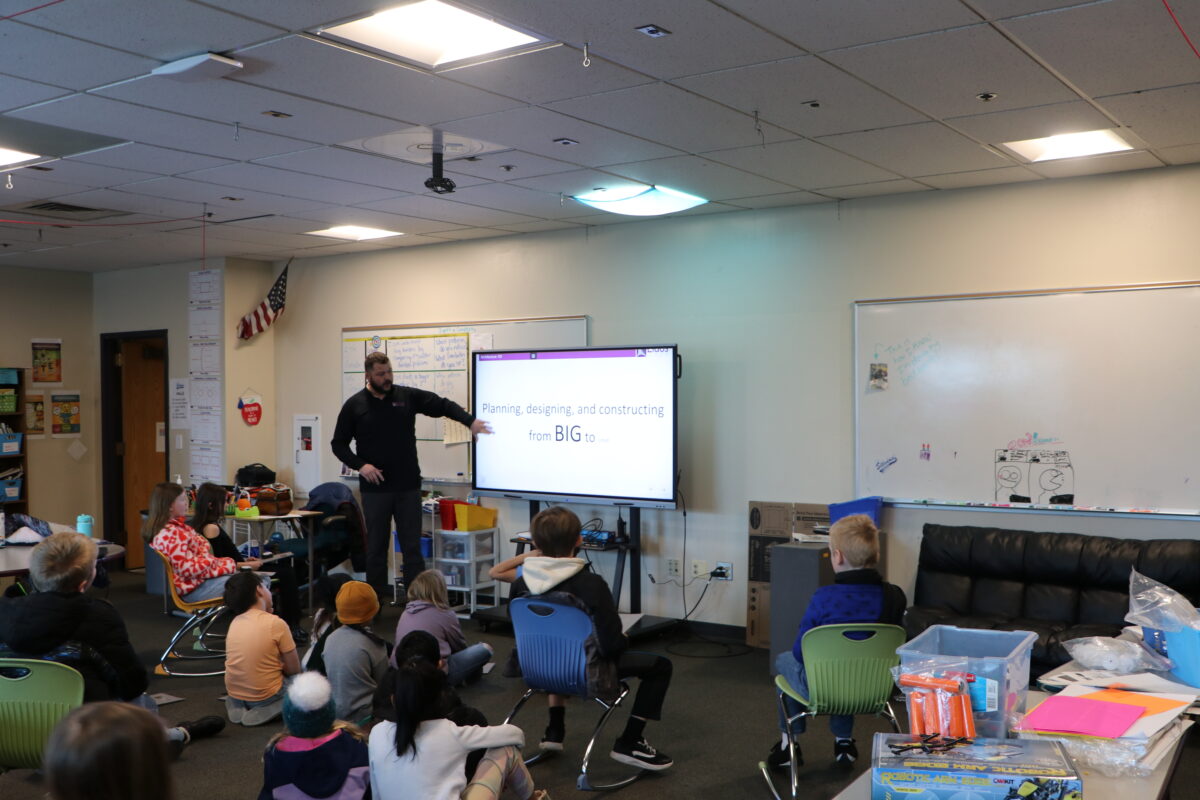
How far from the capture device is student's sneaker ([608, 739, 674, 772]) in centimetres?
406

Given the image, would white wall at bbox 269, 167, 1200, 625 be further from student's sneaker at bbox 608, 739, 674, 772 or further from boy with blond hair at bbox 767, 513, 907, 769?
student's sneaker at bbox 608, 739, 674, 772

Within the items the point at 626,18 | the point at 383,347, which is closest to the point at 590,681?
the point at 626,18

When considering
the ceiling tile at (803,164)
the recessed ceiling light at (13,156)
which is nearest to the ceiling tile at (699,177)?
the ceiling tile at (803,164)

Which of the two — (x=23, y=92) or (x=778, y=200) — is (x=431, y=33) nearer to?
(x=23, y=92)

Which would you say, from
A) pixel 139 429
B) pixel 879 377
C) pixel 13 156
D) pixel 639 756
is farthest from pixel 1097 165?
pixel 139 429

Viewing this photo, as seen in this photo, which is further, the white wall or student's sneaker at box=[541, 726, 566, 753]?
the white wall

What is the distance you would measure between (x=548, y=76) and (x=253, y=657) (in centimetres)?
298

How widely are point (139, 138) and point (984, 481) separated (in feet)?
15.0

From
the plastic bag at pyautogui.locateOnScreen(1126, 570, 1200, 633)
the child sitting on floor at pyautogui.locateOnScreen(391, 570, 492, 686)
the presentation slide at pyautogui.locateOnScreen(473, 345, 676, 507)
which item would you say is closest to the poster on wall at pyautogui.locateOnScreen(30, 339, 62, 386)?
the presentation slide at pyautogui.locateOnScreen(473, 345, 676, 507)

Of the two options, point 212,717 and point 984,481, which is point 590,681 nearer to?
point 212,717

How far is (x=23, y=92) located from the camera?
3699 millimetres

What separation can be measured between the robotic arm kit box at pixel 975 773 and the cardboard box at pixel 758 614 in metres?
4.21

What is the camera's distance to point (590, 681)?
3797 millimetres

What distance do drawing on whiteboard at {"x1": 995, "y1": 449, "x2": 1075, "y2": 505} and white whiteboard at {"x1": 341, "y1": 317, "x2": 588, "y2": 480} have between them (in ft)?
9.85
